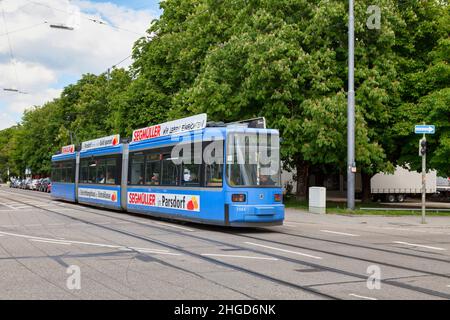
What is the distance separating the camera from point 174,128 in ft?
61.2

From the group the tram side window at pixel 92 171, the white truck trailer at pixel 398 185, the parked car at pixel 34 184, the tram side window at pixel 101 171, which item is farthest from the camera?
the parked car at pixel 34 184

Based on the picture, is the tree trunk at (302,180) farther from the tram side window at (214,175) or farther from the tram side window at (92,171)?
the tram side window at (214,175)

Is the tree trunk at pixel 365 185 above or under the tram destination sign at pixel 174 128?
under

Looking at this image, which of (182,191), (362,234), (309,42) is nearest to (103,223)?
(182,191)

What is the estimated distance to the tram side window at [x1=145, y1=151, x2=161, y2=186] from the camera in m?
19.1

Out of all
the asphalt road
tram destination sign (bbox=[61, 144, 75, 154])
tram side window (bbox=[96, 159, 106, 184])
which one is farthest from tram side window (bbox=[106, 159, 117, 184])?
tram destination sign (bbox=[61, 144, 75, 154])

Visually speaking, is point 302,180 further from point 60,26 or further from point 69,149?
point 60,26

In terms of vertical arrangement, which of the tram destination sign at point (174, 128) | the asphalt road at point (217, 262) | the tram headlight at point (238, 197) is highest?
the tram destination sign at point (174, 128)

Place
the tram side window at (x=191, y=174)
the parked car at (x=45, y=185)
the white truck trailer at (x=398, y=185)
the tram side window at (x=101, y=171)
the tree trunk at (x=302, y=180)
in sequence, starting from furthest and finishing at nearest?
the parked car at (x=45, y=185) → the white truck trailer at (x=398, y=185) → the tree trunk at (x=302, y=180) → the tram side window at (x=101, y=171) → the tram side window at (x=191, y=174)

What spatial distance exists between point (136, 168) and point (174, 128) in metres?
3.52

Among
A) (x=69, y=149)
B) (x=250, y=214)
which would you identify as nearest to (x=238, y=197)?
(x=250, y=214)

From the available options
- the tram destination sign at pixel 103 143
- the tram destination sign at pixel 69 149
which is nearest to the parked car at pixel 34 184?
the tram destination sign at pixel 69 149

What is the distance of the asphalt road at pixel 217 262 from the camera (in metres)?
7.30

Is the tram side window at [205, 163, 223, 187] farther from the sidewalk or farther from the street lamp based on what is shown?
the street lamp
